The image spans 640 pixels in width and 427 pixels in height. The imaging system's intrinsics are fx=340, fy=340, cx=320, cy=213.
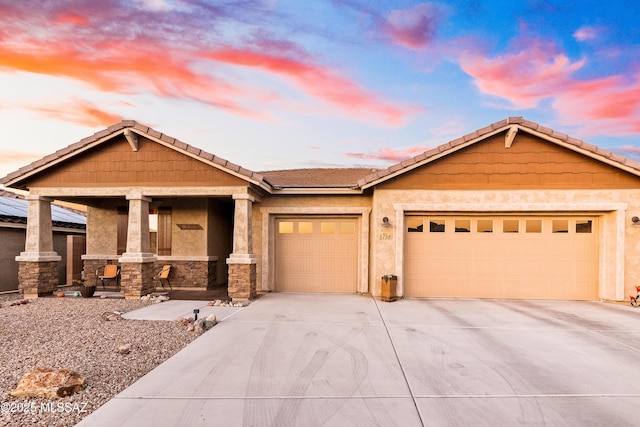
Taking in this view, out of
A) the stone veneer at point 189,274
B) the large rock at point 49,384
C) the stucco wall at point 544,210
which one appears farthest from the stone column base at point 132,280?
the stucco wall at point 544,210

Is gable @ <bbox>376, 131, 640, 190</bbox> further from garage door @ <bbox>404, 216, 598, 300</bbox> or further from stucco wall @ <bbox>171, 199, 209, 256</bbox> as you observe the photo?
stucco wall @ <bbox>171, 199, 209, 256</bbox>

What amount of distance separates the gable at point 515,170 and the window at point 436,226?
1.08 m

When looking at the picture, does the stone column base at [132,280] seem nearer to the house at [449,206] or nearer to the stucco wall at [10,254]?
the house at [449,206]

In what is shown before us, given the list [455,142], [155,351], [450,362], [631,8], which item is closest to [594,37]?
[631,8]

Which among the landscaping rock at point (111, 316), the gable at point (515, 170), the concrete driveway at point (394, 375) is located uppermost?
the gable at point (515, 170)

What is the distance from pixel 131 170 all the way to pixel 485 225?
11287mm

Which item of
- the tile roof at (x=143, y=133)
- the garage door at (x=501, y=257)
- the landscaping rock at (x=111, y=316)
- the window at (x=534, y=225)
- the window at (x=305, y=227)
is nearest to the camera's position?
the landscaping rock at (x=111, y=316)

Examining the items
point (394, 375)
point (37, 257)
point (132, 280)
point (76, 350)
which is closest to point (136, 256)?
point (132, 280)

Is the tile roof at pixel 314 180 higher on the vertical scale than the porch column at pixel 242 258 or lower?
higher

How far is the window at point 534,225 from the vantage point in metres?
10.7

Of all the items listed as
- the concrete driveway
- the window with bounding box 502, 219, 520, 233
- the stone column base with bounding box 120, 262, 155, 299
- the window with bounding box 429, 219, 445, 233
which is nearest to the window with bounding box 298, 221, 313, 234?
the window with bounding box 429, 219, 445, 233

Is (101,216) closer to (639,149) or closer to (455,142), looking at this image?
(455,142)

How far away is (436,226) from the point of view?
36.1 ft

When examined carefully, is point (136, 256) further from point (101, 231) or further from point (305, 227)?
point (305, 227)
